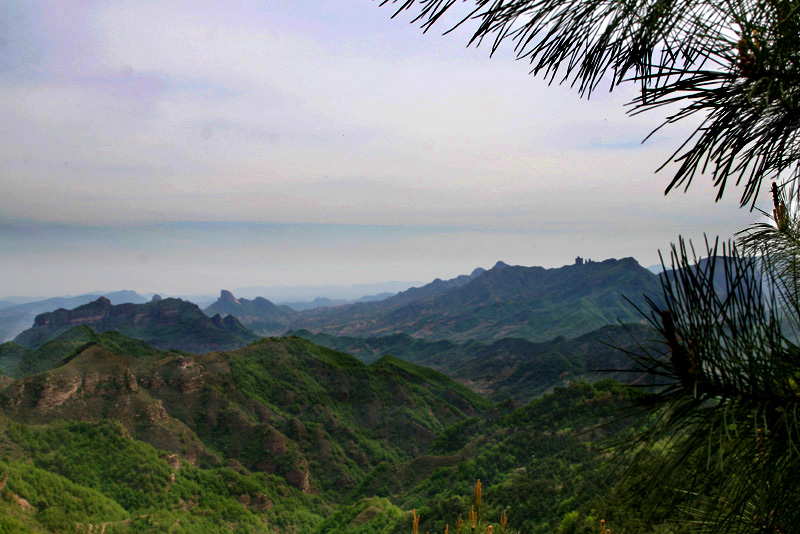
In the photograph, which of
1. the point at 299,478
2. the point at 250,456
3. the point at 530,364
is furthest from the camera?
the point at 530,364

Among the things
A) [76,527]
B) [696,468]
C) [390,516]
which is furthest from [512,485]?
[696,468]

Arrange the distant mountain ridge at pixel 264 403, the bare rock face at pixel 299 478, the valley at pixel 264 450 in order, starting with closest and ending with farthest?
the valley at pixel 264 450, the distant mountain ridge at pixel 264 403, the bare rock face at pixel 299 478

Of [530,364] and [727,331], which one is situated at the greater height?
[727,331]

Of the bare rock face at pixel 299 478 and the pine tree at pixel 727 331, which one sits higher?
the pine tree at pixel 727 331

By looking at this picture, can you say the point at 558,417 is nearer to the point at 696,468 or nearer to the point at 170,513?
the point at 170,513

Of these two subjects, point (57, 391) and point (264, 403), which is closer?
point (57, 391)

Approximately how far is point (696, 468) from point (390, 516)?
176ft

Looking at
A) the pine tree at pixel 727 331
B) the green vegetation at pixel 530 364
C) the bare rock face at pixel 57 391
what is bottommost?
the green vegetation at pixel 530 364

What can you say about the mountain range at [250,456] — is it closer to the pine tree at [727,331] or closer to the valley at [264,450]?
the valley at [264,450]

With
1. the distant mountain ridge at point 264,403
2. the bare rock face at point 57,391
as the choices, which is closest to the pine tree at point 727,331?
the distant mountain ridge at point 264,403

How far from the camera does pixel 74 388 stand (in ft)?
199

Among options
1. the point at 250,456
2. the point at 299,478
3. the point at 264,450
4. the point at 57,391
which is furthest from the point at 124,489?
the point at 299,478

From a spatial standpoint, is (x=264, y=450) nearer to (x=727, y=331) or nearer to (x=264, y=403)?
(x=264, y=403)

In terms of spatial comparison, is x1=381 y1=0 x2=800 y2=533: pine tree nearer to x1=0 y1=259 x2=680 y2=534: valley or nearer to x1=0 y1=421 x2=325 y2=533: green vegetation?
x1=0 y1=259 x2=680 y2=534: valley
